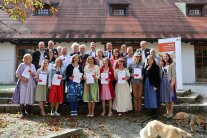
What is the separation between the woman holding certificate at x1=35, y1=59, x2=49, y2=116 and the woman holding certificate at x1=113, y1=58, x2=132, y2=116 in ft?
6.63

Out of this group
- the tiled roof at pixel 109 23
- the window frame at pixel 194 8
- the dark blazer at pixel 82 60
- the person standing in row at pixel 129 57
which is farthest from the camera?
the window frame at pixel 194 8

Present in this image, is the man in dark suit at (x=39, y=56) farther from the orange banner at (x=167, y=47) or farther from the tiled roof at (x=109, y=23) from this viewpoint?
the tiled roof at (x=109, y=23)

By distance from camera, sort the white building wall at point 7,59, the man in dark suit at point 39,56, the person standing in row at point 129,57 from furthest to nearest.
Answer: the white building wall at point 7,59 → the man in dark suit at point 39,56 → the person standing in row at point 129,57

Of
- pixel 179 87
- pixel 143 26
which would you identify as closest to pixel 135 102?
pixel 179 87

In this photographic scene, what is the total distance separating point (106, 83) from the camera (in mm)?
8727

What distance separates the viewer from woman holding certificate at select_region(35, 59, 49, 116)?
28.7 feet


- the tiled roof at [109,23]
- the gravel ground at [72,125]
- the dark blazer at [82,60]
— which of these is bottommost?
the gravel ground at [72,125]

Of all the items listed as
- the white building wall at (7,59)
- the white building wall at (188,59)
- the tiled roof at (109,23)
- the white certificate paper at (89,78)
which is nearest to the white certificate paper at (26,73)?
the white certificate paper at (89,78)

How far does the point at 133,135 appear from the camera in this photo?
23.2 feet

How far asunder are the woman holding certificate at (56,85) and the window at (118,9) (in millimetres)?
11125

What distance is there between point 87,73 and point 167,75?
2.26 metres

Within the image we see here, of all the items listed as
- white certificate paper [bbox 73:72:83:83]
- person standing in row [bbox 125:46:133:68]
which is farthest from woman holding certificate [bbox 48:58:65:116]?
person standing in row [bbox 125:46:133:68]

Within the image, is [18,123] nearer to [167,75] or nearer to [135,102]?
[135,102]

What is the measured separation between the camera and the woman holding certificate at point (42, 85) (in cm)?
873
